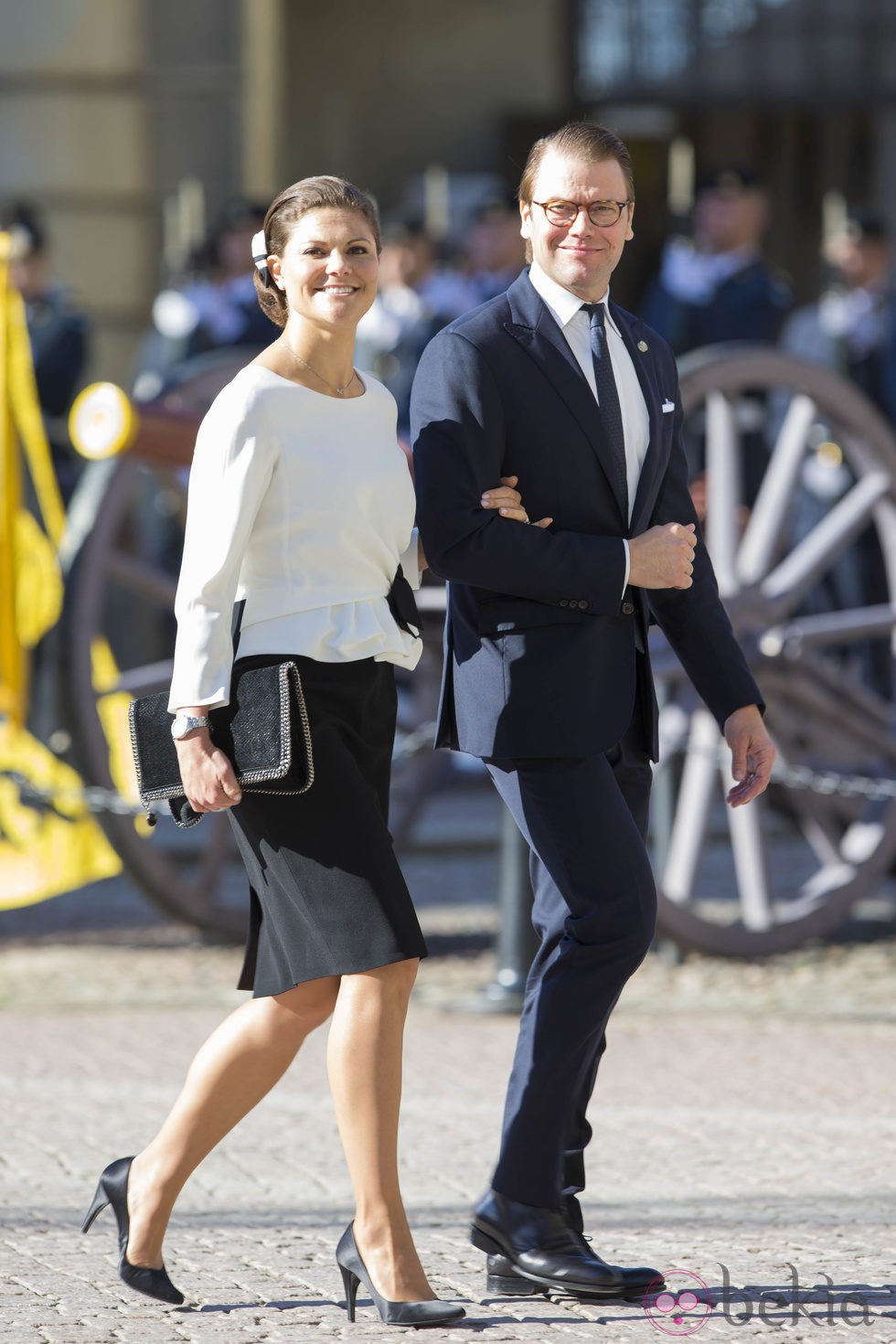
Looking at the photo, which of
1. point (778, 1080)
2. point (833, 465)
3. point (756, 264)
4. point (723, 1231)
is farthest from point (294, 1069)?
point (756, 264)

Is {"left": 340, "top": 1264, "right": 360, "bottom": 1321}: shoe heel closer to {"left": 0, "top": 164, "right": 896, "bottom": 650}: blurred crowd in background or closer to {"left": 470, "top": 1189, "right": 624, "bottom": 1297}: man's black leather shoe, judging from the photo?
{"left": 470, "top": 1189, "right": 624, "bottom": 1297}: man's black leather shoe

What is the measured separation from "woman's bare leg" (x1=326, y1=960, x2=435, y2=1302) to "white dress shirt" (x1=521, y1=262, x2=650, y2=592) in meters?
0.80

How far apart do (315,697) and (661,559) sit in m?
0.52

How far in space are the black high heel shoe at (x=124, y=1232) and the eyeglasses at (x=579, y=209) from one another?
1469 millimetres

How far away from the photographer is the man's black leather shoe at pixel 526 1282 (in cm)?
319

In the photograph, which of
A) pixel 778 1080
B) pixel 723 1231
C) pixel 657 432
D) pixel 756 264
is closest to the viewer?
pixel 657 432

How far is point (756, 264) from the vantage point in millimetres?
8992

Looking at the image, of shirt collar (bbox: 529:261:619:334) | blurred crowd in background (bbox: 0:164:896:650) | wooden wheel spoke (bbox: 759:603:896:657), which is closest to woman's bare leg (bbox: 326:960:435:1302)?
shirt collar (bbox: 529:261:619:334)

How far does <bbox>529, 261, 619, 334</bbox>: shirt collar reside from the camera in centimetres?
324

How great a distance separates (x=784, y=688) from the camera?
19.1 ft

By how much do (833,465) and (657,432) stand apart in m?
Result: 3.45

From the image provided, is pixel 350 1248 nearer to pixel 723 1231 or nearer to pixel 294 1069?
pixel 723 1231

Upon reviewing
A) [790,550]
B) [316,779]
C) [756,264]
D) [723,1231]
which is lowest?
[723,1231]

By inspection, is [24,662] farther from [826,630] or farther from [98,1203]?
[98,1203]
